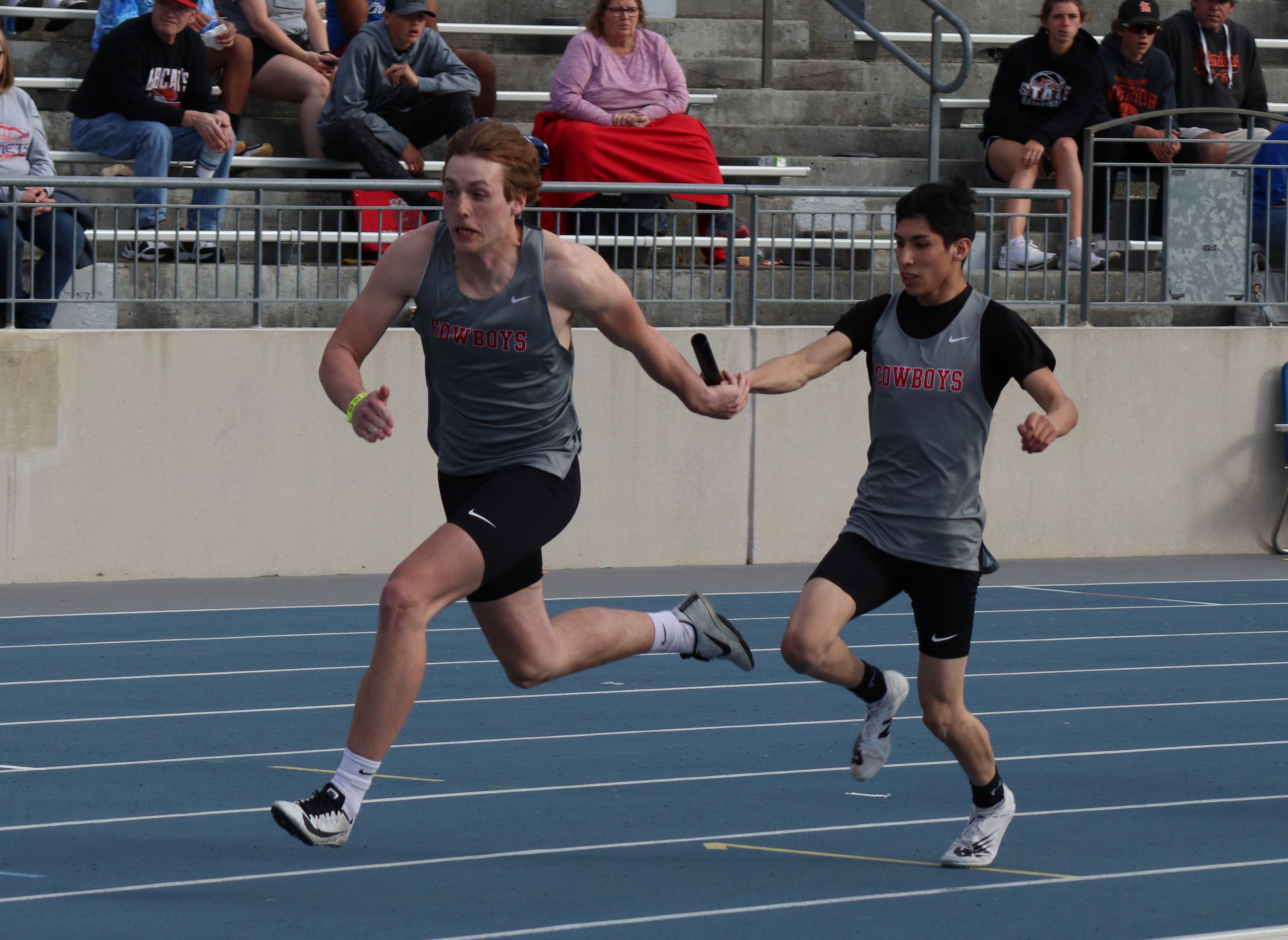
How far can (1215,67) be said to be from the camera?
1433 centimetres

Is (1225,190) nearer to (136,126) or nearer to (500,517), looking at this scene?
(136,126)

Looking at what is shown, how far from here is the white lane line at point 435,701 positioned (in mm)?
7465

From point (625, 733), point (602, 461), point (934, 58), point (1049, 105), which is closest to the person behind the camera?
point (625, 733)

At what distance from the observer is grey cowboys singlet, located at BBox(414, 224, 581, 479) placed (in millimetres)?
5379

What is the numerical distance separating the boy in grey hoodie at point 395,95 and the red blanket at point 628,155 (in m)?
0.61

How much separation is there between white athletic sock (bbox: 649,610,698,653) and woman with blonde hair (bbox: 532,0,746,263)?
622 cm

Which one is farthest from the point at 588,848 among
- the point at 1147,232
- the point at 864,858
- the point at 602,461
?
the point at 1147,232

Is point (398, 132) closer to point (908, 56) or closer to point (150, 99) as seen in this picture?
point (150, 99)

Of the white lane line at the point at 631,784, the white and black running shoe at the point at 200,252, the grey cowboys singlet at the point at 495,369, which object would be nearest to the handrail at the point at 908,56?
the white and black running shoe at the point at 200,252

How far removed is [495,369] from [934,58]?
934 cm

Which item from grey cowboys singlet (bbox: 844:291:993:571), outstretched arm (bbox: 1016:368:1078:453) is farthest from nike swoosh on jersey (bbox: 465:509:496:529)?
outstretched arm (bbox: 1016:368:1078:453)

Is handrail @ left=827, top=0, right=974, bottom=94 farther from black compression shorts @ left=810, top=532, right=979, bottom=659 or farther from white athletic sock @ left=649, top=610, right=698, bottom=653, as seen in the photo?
black compression shorts @ left=810, top=532, right=979, bottom=659

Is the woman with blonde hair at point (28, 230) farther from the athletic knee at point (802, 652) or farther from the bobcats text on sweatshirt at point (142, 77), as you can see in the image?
the athletic knee at point (802, 652)

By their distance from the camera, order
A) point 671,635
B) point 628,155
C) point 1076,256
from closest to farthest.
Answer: point 671,635 < point 628,155 < point 1076,256
